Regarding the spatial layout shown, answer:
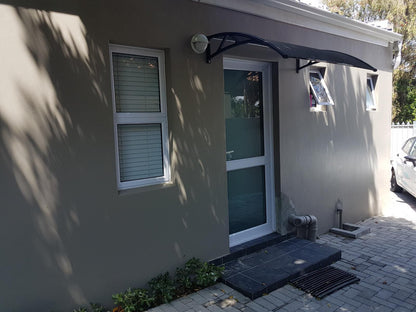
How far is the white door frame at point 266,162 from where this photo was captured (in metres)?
4.88

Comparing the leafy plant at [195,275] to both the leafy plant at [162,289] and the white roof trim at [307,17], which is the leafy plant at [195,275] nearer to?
the leafy plant at [162,289]

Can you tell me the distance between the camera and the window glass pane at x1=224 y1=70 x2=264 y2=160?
4.75 metres

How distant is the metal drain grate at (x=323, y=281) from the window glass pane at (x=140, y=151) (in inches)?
86.1

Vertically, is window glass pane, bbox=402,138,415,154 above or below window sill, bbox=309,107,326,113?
below

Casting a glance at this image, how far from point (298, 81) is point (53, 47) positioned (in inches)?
149

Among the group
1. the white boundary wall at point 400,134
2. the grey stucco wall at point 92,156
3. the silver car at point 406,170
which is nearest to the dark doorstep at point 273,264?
the grey stucco wall at point 92,156

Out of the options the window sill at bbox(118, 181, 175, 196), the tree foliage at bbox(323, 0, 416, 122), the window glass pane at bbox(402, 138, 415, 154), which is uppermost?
the tree foliage at bbox(323, 0, 416, 122)

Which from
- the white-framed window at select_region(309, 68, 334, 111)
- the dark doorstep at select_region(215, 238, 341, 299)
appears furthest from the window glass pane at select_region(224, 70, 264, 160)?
the dark doorstep at select_region(215, 238, 341, 299)

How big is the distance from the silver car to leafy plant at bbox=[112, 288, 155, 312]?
22.9ft

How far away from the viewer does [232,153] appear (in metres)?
4.82

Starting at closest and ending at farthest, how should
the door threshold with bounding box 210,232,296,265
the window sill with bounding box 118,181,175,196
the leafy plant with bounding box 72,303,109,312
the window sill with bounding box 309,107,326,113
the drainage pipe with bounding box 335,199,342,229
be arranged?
the leafy plant with bounding box 72,303,109,312, the window sill with bounding box 118,181,175,196, the door threshold with bounding box 210,232,296,265, the window sill with bounding box 309,107,326,113, the drainage pipe with bounding box 335,199,342,229

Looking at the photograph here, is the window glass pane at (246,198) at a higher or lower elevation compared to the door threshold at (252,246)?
higher

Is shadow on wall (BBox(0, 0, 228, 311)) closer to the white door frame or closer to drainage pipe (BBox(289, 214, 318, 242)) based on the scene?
the white door frame

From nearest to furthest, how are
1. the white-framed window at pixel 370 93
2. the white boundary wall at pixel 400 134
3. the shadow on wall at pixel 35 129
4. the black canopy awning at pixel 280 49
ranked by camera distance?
the shadow on wall at pixel 35 129 < the black canopy awning at pixel 280 49 < the white-framed window at pixel 370 93 < the white boundary wall at pixel 400 134
